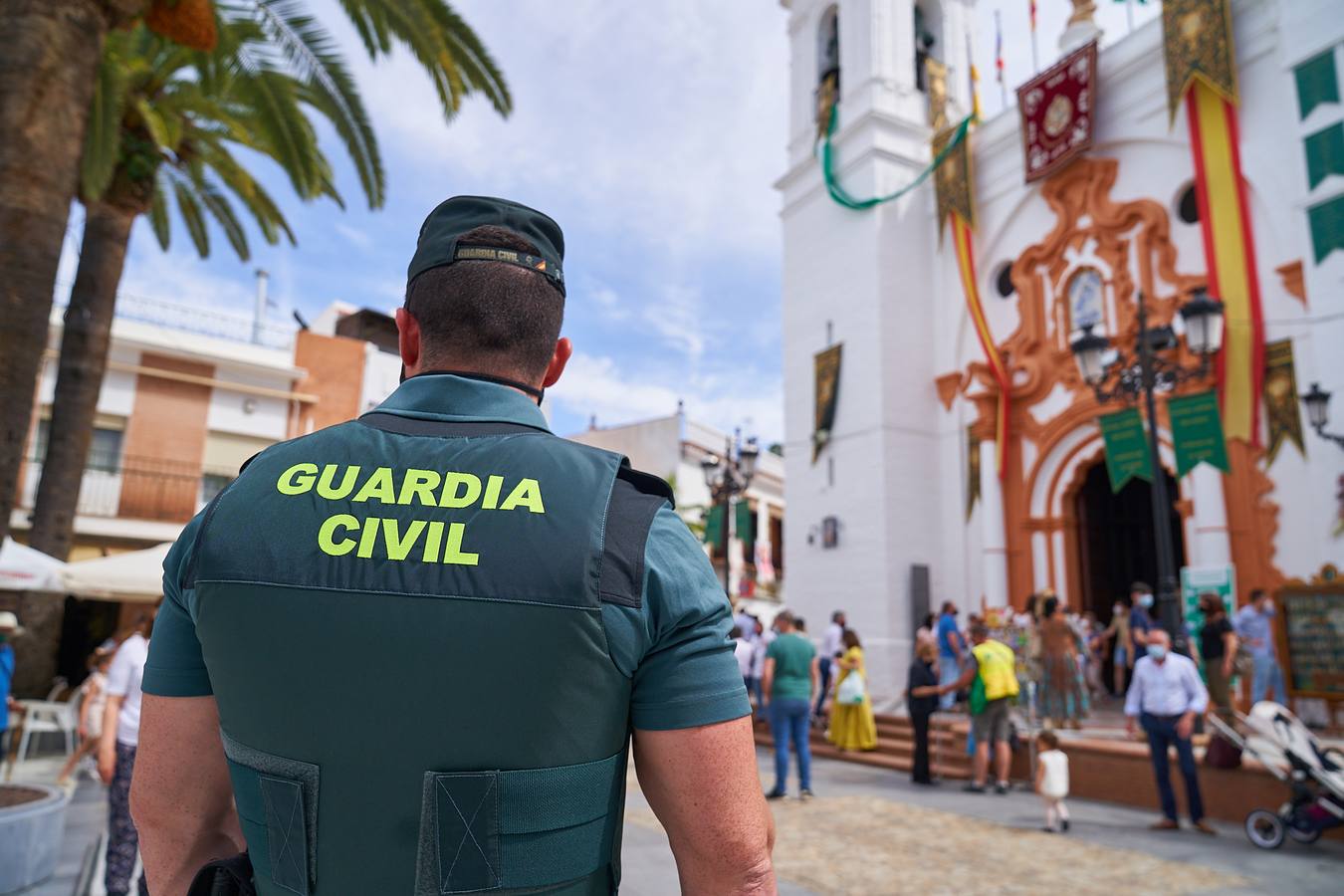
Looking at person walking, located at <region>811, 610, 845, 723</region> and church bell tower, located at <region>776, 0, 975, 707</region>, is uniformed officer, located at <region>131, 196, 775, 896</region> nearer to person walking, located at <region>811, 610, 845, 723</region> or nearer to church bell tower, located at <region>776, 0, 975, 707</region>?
person walking, located at <region>811, 610, 845, 723</region>

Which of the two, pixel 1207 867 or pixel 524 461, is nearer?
pixel 524 461

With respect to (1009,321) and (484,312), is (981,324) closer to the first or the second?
(1009,321)

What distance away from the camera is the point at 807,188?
67.7ft

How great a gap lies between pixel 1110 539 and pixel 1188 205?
5878 mm

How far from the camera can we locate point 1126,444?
42.2 feet

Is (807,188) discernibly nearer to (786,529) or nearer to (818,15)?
(818,15)

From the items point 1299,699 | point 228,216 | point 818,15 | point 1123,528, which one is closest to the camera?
point 1299,699

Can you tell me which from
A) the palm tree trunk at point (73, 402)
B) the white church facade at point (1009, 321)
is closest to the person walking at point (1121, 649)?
the white church facade at point (1009, 321)

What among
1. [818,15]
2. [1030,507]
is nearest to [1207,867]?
[1030,507]

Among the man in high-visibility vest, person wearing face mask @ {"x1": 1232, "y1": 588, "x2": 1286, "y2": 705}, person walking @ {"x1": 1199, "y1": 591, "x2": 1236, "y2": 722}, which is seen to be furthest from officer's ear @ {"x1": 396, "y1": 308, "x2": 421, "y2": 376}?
person wearing face mask @ {"x1": 1232, "y1": 588, "x2": 1286, "y2": 705}

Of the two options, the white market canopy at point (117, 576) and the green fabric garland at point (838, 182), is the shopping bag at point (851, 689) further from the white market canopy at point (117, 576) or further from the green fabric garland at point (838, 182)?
the green fabric garland at point (838, 182)

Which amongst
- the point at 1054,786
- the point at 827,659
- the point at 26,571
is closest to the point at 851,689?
the point at 827,659

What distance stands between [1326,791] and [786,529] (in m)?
13.7

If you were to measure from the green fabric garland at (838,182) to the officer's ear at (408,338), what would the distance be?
17.4 meters
